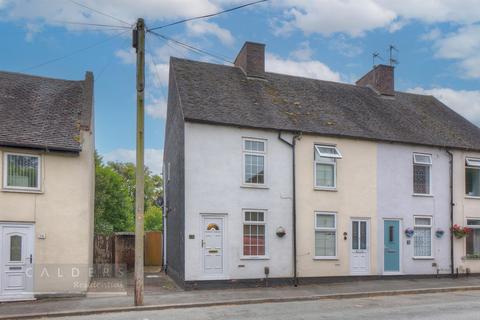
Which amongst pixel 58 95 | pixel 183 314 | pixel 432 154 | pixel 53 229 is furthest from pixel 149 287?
pixel 432 154

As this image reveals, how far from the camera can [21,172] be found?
49.2 ft

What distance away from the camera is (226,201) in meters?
17.1

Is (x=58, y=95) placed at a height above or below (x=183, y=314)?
above

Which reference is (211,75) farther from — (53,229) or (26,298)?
(26,298)

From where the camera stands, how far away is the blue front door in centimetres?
1927

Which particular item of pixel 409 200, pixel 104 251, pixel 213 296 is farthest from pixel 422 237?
pixel 104 251

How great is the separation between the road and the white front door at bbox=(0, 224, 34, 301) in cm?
364

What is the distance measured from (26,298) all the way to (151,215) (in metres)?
43.9

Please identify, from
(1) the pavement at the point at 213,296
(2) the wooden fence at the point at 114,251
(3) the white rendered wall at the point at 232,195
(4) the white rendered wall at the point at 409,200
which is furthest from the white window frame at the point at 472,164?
(2) the wooden fence at the point at 114,251

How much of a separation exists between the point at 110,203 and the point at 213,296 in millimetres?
29885

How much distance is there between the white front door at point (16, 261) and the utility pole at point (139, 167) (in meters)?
4.03

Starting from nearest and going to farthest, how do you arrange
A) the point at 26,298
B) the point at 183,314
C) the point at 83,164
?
the point at 183,314, the point at 26,298, the point at 83,164

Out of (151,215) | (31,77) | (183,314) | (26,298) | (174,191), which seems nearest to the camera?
(183,314)

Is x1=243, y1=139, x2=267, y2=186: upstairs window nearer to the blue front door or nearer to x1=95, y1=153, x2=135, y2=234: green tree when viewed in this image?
the blue front door
